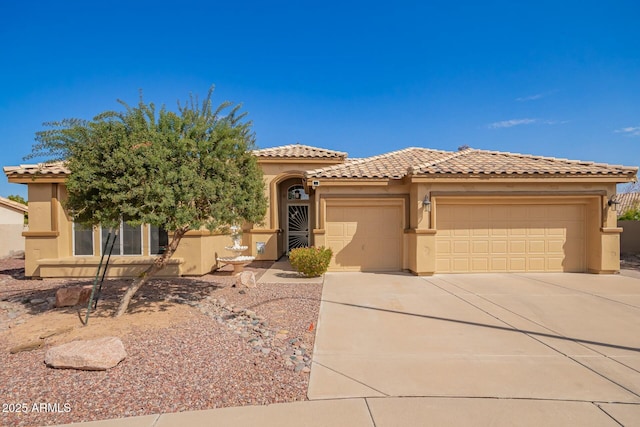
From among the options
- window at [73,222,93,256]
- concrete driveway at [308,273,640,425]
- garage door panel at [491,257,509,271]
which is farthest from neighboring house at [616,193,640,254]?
window at [73,222,93,256]

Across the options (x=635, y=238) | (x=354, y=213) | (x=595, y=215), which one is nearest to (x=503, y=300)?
(x=354, y=213)

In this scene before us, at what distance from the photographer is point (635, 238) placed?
17.9m

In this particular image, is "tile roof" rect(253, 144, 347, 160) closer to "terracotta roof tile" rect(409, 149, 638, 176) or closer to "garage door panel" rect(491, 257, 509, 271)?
"terracotta roof tile" rect(409, 149, 638, 176)

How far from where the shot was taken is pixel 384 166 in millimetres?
12602

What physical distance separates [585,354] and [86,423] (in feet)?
19.7

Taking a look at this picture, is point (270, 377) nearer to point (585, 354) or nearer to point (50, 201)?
point (585, 354)

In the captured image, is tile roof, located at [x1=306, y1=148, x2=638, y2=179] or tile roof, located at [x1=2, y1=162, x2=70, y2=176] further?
tile roof, located at [x1=306, y1=148, x2=638, y2=179]

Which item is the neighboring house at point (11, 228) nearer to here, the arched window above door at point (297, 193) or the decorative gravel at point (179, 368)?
the decorative gravel at point (179, 368)

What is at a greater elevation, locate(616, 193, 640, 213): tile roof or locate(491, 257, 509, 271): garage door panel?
locate(616, 193, 640, 213): tile roof

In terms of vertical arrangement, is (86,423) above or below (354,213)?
below

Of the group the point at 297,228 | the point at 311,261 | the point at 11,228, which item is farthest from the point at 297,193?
the point at 11,228

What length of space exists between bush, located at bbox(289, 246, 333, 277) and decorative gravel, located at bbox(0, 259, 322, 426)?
297 cm

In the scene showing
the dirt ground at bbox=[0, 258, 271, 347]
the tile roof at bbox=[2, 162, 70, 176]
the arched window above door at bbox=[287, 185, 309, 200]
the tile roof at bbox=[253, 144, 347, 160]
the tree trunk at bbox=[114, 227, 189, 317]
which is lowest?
the dirt ground at bbox=[0, 258, 271, 347]

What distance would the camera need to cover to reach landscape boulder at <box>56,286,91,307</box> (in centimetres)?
706
